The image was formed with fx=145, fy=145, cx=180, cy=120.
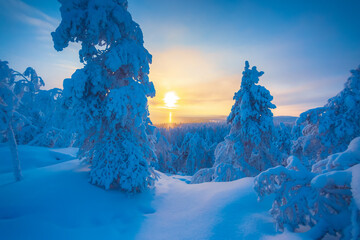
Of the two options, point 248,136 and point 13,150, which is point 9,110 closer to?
point 13,150

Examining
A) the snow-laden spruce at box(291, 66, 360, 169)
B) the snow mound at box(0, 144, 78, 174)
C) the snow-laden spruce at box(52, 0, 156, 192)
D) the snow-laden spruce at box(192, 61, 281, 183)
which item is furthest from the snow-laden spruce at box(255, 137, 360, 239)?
the snow mound at box(0, 144, 78, 174)

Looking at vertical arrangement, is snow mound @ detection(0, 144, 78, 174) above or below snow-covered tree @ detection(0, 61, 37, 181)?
below

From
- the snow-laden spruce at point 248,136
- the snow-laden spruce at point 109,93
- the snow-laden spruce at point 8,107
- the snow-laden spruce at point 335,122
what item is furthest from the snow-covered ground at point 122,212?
the snow-laden spruce at point 335,122

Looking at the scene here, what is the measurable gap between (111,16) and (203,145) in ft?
97.9

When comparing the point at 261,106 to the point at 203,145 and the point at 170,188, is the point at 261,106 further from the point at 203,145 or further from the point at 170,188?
the point at 203,145

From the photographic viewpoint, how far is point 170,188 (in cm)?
722

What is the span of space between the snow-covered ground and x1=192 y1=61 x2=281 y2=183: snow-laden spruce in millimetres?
3678

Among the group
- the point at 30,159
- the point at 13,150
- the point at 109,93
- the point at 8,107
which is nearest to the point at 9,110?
the point at 8,107

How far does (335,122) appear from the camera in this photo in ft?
28.3

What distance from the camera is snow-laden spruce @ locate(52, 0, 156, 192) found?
229 inches

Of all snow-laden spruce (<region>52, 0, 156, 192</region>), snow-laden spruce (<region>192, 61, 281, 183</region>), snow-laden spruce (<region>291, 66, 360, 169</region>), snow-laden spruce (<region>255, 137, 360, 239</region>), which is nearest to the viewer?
snow-laden spruce (<region>255, 137, 360, 239</region>)

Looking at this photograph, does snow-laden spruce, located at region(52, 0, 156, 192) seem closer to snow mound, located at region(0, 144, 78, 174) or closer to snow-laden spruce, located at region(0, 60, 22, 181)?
snow-laden spruce, located at region(0, 60, 22, 181)

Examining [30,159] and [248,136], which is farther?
[30,159]

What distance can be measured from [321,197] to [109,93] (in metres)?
6.93
